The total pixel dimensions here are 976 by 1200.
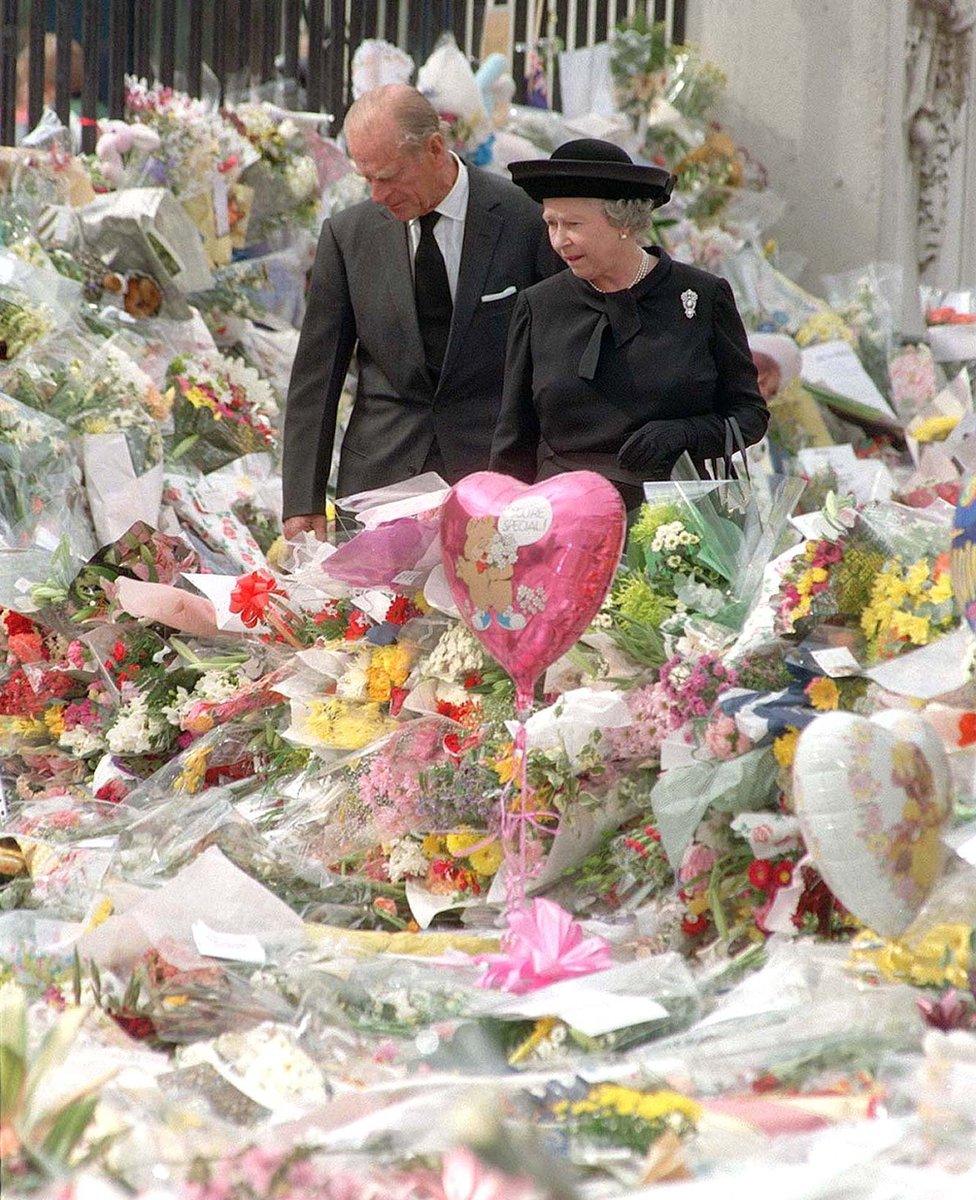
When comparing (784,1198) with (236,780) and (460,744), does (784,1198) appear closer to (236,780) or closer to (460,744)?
(460,744)

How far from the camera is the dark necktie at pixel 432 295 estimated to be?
4.01 meters

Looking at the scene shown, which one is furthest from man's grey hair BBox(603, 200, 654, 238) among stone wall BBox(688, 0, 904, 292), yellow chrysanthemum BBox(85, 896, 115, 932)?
stone wall BBox(688, 0, 904, 292)

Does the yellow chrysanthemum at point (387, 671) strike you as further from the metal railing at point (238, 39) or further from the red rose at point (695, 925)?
the metal railing at point (238, 39)

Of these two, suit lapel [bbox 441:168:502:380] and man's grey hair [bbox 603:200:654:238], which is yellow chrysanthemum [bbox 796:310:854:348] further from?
man's grey hair [bbox 603:200:654:238]

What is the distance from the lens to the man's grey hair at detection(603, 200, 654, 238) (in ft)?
10.8

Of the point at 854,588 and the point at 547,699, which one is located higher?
the point at 854,588

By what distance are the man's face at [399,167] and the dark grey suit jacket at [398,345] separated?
0.14m

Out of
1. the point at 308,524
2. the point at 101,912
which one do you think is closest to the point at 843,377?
the point at 308,524

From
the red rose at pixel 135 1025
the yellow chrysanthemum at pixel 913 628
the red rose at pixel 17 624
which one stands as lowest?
the red rose at pixel 17 624

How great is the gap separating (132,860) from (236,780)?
0.66 m

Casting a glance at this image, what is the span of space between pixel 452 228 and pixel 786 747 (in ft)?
5.97

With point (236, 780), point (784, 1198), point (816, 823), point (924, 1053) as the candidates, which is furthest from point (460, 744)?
point (784, 1198)

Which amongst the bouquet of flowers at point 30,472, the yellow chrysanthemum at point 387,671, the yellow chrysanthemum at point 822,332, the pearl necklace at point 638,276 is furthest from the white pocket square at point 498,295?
the yellow chrysanthemum at point 822,332

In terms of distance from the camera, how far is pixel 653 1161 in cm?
162
